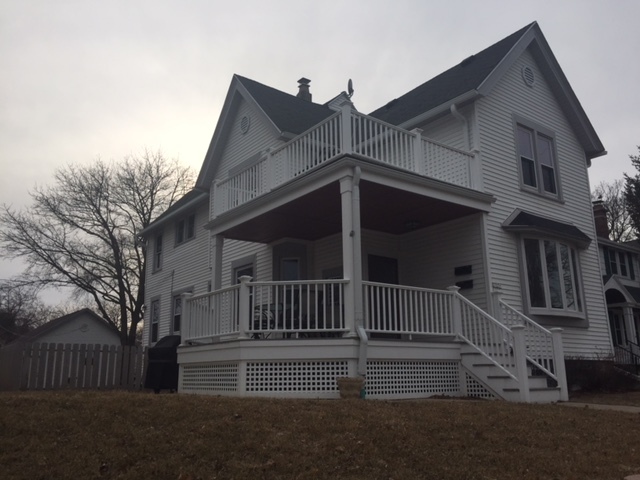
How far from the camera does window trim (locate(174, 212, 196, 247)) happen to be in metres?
21.9

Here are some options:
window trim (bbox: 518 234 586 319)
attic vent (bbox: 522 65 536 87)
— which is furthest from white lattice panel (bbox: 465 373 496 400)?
attic vent (bbox: 522 65 536 87)

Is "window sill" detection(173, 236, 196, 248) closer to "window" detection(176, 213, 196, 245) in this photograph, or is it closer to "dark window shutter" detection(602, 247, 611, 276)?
"window" detection(176, 213, 196, 245)

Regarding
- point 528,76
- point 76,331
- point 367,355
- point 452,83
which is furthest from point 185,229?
point 76,331

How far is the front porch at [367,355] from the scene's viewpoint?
399 inches

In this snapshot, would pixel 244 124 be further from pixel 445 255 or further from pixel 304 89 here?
pixel 445 255

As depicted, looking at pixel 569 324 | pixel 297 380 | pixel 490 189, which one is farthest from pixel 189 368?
pixel 569 324

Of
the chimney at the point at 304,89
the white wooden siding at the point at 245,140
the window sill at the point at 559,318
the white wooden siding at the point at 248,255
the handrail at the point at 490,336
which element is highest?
the chimney at the point at 304,89

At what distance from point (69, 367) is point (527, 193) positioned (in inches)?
492

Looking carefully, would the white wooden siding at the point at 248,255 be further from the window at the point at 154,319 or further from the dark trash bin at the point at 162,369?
the window at the point at 154,319

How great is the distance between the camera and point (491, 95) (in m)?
14.8

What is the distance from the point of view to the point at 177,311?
71.6ft

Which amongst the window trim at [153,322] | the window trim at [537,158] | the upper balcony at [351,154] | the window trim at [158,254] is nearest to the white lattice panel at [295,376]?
the upper balcony at [351,154]

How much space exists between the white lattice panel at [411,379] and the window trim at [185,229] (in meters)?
12.5

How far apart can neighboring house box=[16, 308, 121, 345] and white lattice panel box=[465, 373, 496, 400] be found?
30475mm
